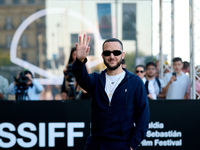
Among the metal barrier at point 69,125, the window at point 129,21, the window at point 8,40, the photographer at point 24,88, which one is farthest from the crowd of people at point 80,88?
the window at point 8,40

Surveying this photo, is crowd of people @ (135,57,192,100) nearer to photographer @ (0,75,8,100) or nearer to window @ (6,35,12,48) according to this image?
photographer @ (0,75,8,100)

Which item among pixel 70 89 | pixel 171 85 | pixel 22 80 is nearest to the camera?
pixel 70 89

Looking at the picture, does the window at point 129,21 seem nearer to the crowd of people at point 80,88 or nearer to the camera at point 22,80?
the crowd of people at point 80,88

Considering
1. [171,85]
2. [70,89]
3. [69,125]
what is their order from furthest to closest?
[171,85]
[70,89]
[69,125]

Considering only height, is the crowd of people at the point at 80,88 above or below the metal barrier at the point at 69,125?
above

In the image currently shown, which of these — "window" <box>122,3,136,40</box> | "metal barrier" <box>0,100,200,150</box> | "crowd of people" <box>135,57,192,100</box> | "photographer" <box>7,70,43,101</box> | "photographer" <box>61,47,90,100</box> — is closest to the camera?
"metal barrier" <box>0,100,200,150</box>

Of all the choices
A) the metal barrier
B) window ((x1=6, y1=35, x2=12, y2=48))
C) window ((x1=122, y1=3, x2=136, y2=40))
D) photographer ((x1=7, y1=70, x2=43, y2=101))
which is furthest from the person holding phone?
window ((x1=6, y1=35, x2=12, y2=48))

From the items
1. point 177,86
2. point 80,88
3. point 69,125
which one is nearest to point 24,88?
point 80,88

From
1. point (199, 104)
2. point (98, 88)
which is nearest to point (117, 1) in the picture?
point (199, 104)

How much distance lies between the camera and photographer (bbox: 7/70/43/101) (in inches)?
274

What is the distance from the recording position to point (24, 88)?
7.02 m

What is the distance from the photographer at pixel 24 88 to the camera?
274 inches

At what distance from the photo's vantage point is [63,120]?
6184 mm

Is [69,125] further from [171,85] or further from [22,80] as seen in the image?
[171,85]
